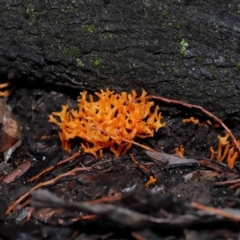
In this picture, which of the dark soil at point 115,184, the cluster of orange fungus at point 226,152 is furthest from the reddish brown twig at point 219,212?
the cluster of orange fungus at point 226,152

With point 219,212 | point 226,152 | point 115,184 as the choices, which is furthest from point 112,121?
point 219,212

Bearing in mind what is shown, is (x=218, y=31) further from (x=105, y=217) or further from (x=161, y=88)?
(x=105, y=217)

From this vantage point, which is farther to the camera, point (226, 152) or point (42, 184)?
point (226, 152)

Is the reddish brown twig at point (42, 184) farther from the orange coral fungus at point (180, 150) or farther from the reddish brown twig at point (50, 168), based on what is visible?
the orange coral fungus at point (180, 150)

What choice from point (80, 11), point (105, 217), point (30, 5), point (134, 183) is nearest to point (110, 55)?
point (80, 11)

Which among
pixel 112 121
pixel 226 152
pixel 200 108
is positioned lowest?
pixel 226 152

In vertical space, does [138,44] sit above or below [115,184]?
above

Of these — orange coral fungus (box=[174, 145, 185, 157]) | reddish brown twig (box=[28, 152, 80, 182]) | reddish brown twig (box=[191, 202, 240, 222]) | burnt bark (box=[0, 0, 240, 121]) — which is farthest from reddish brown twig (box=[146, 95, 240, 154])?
reddish brown twig (box=[191, 202, 240, 222])

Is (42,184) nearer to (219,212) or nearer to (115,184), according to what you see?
(115,184)
